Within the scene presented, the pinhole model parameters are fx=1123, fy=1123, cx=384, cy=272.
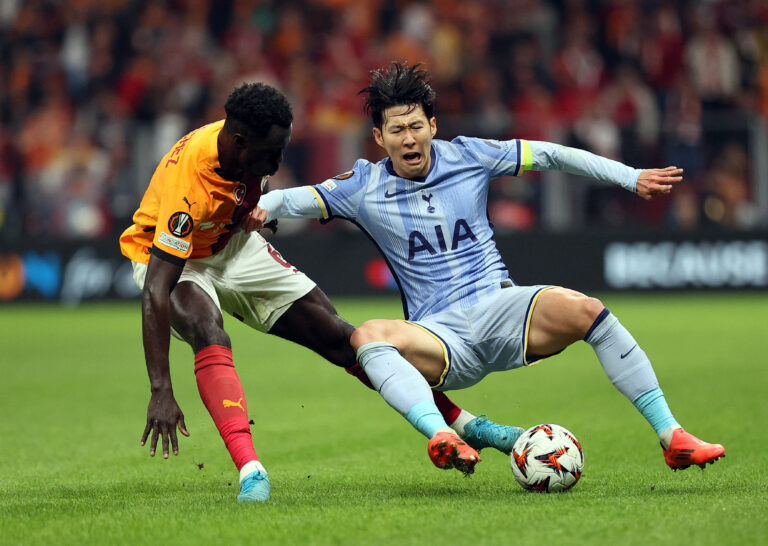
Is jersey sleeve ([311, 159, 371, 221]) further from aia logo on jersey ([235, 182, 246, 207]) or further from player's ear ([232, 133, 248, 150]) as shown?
player's ear ([232, 133, 248, 150])

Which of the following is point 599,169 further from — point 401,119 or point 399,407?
point 399,407

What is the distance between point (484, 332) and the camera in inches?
199

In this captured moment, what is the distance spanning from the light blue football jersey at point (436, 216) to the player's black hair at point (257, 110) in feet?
2.18

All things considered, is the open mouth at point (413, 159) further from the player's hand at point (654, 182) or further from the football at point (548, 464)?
the football at point (548, 464)

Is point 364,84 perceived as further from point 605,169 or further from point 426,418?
point 426,418

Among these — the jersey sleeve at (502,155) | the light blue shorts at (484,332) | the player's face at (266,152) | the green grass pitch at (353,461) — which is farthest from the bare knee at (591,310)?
the player's face at (266,152)

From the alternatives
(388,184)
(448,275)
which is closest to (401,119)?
(388,184)

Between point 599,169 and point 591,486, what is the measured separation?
1449mm

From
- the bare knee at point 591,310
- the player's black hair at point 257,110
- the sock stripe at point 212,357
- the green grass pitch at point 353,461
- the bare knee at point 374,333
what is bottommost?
the green grass pitch at point 353,461

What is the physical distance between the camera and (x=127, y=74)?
1714cm

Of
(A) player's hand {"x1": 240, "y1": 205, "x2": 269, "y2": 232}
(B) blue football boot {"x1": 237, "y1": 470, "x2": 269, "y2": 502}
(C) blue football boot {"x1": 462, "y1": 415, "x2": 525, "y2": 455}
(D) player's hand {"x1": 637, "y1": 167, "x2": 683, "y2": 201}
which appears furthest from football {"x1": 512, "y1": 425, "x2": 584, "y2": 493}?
(A) player's hand {"x1": 240, "y1": 205, "x2": 269, "y2": 232}

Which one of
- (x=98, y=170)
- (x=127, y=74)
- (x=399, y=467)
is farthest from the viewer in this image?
(x=127, y=74)

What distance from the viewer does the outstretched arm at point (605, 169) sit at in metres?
5.05

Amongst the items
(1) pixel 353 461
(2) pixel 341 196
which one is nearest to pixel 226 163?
(2) pixel 341 196
